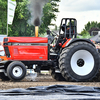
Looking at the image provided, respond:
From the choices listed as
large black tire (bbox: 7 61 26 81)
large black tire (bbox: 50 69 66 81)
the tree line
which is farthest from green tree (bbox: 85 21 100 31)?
large black tire (bbox: 7 61 26 81)

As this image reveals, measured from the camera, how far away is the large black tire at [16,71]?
28.6 feet

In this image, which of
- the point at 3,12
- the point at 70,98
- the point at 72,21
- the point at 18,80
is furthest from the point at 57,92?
the point at 3,12

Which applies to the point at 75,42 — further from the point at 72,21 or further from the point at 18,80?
the point at 18,80

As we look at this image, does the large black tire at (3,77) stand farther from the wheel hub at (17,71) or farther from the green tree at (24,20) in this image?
the green tree at (24,20)

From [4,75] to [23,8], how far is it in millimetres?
22645

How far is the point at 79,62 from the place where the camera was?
887cm

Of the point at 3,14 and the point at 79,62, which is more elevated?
the point at 3,14

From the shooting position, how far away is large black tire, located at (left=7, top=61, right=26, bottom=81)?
8.70 metres

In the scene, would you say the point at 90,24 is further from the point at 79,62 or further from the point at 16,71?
the point at 16,71

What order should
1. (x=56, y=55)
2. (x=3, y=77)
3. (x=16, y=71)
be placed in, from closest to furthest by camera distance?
(x=16, y=71) → (x=56, y=55) → (x=3, y=77)

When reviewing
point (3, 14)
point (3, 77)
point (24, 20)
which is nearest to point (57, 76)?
point (3, 77)

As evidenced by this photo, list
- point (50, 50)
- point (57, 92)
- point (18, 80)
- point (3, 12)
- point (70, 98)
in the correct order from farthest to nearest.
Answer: point (3, 12)
point (50, 50)
point (18, 80)
point (57, 92)
point (70, 98)

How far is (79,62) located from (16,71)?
6.73 ft

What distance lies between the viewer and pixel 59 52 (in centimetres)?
927
